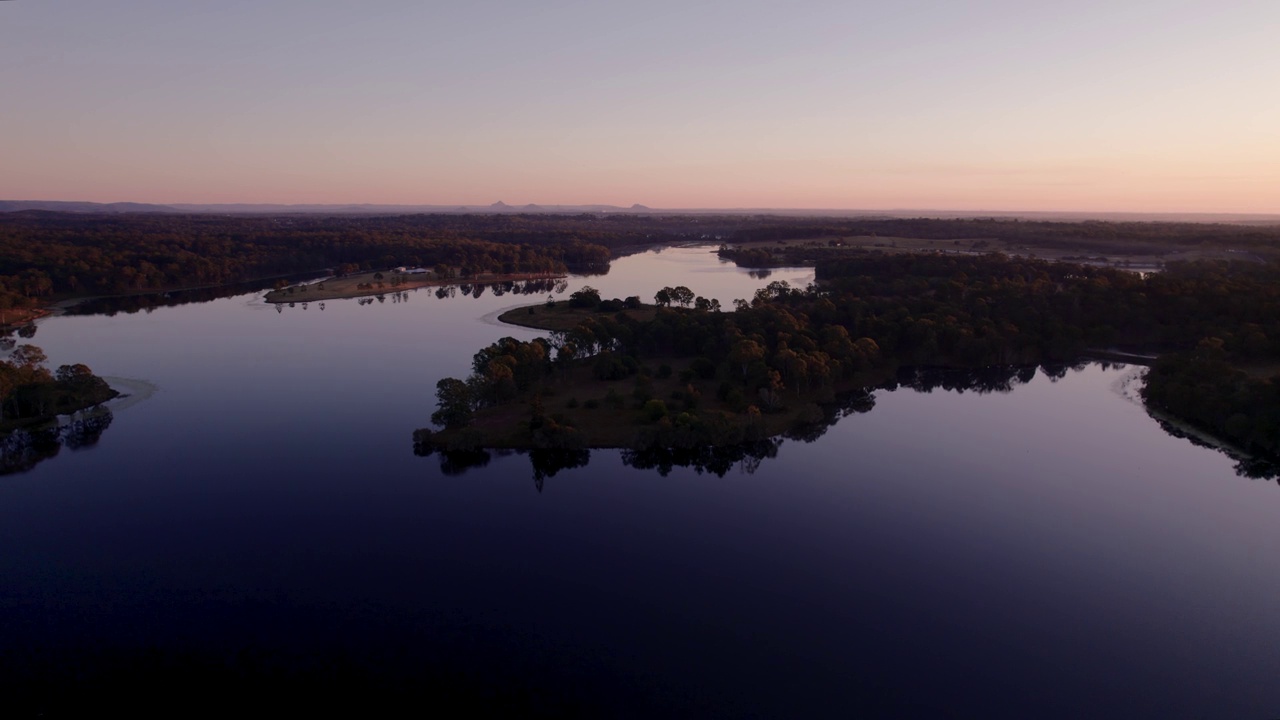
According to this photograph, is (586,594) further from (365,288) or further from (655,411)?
(365,288)

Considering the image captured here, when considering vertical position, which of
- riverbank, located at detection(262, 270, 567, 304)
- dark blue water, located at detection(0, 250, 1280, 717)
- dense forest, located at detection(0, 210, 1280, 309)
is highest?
dense forest, located at detection(0, 210, 1280, 309)

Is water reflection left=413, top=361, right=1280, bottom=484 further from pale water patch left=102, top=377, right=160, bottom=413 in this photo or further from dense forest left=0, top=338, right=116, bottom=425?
dense forest left=0, top=338, right=116, bottom=425

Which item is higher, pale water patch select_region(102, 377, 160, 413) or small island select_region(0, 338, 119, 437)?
small island select_region(0, 338, 119, 437)

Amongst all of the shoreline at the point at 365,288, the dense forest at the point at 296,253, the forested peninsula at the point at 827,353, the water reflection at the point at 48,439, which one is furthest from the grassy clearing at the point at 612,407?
the dense forest at the point at 296,253

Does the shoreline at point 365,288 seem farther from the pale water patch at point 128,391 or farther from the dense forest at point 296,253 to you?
the pale water patch at point 128,391

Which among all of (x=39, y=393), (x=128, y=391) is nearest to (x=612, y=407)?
(x=128, y=391)

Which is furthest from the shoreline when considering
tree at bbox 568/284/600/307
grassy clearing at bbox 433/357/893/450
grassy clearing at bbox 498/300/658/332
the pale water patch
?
grassy clearing at bbox 433/357/893/450
